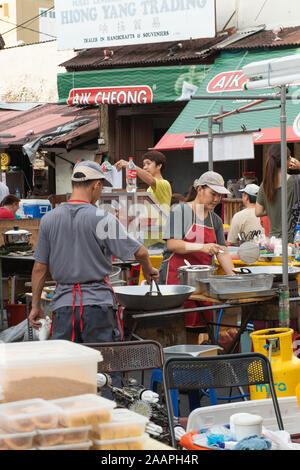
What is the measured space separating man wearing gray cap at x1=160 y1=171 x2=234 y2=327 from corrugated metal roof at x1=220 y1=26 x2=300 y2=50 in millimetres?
7111

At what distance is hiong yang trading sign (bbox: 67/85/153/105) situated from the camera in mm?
14250

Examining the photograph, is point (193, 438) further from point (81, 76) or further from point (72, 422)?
point (81, 76)

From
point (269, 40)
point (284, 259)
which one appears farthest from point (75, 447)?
point (269, 40)

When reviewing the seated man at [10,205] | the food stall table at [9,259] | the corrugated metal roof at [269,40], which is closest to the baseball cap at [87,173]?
the food stall table at [9,259]

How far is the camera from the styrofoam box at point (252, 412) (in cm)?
329

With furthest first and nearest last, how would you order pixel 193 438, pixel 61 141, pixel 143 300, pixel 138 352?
pixel 61 141, pixel 143 300, pixel 138 352, pixel 193 438

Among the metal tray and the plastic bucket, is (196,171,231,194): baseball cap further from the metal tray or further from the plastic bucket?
the plastic bucket

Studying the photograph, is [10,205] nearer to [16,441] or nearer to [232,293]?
[232,293]

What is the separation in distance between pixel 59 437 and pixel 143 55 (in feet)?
43.8

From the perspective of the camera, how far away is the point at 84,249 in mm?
4816

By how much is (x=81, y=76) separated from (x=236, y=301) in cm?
1027

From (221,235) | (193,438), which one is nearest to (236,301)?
(221,235)

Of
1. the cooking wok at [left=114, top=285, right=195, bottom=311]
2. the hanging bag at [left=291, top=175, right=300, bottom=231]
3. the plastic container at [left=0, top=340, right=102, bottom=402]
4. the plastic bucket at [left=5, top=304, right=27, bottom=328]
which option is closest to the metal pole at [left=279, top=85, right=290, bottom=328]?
the cooking wok at [left=114, top=285, right=195, bottom=311]
